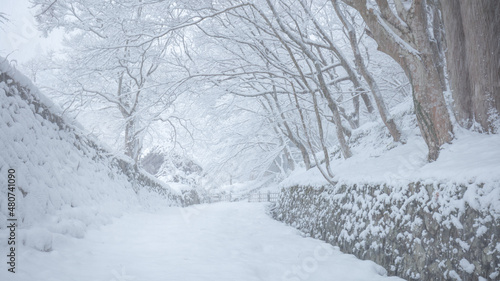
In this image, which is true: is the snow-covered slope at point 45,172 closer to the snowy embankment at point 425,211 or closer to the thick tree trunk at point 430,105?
the snowy embankment at point 425,211

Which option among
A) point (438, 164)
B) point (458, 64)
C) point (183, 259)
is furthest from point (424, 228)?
point (183, 259)

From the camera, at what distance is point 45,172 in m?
3.99

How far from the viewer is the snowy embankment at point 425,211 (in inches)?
83.8

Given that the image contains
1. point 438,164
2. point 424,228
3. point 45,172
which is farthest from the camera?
point 45,172

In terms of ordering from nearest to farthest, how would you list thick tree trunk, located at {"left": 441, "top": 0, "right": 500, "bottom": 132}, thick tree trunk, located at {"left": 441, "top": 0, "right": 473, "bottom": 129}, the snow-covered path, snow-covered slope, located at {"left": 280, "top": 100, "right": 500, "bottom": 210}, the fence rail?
snow-covered slope, located at {"left": 280, "top": 100, "right": 500, "bottom": 210}
the snow-covered path
thick tree trunk, located at {"left": 441, "top": 0, "right": 500, "bottom": 132}
thick tree trunk, located at {"left": 441, "top": 0, "right": 473, "bottom": 129}
the fence rail

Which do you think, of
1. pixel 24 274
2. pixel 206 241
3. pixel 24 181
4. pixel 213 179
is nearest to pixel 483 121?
pixel 206 241

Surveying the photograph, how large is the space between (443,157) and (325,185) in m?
2.66

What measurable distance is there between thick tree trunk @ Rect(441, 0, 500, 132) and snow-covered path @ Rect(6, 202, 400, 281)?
7.28 feet

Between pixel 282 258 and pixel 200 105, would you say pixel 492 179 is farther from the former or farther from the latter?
pixel 200 105

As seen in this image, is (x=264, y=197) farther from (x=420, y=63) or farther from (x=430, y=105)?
(x=420, y=63)

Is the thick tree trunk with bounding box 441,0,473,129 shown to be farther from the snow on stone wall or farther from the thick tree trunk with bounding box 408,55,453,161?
the snow on stone wall

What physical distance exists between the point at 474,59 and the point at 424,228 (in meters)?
2.10

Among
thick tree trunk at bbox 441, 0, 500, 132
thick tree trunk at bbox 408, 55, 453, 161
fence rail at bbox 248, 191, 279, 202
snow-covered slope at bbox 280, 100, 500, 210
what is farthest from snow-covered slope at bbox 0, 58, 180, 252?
fence rail at bbox 248, 191, 279, 202

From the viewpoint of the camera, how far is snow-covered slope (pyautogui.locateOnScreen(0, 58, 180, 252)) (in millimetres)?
3039
